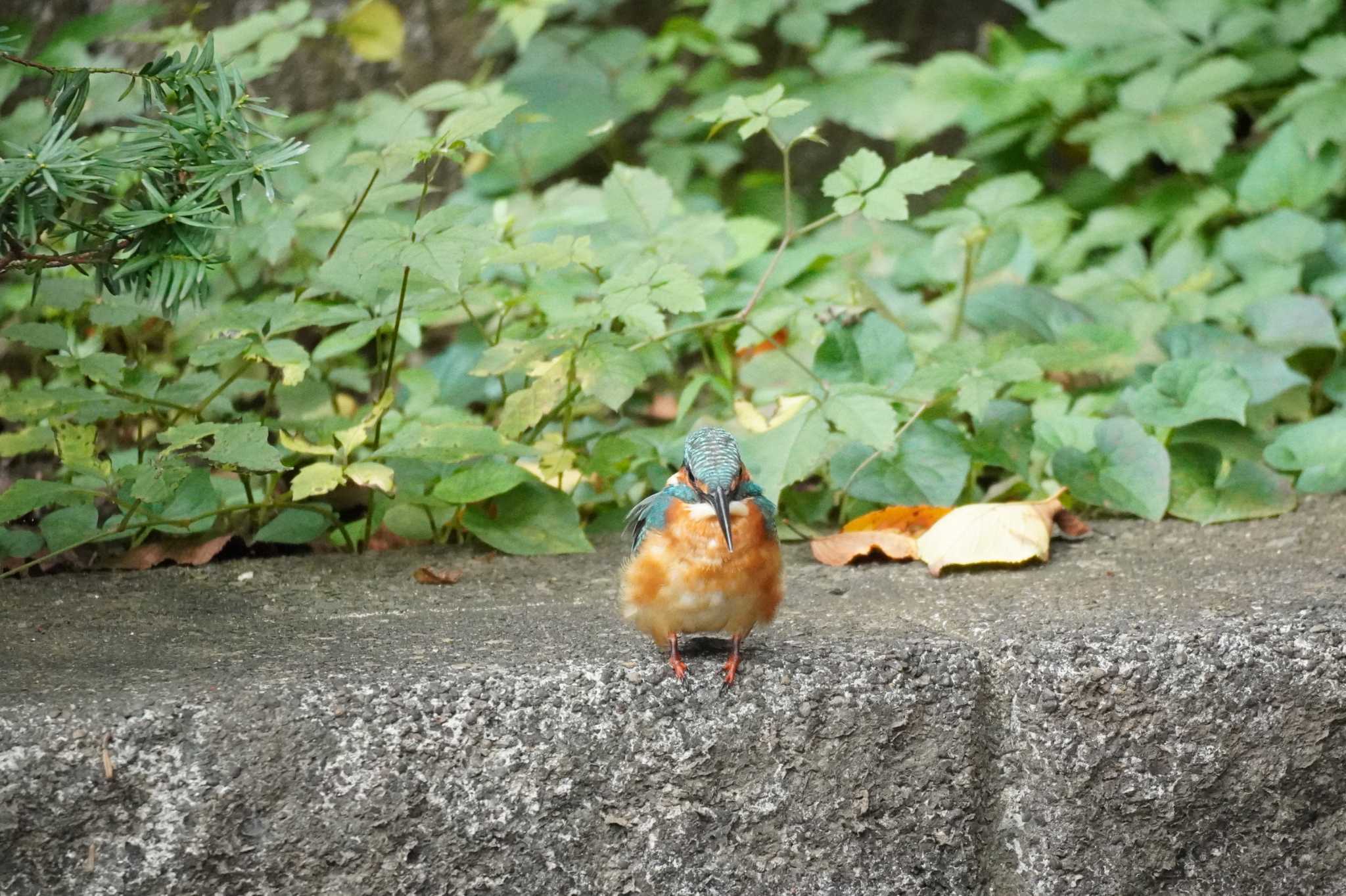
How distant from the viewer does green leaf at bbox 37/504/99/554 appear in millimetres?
2680

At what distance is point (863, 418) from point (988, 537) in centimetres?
36

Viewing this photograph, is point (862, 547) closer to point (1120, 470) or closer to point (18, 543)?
point (1120, 470)

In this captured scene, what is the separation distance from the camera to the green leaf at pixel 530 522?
2.94 metres

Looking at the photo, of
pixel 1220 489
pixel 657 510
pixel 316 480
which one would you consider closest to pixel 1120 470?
pixel 1220 489

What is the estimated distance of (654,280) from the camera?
278 centimetres

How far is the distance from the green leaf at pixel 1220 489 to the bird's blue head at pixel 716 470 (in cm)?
139

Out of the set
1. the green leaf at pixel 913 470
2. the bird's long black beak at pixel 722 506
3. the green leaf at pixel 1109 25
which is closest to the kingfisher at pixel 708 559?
the bird's long black beak at pixel 722 506

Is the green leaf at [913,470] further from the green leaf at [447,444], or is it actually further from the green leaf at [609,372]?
the green leaf at [447,444]

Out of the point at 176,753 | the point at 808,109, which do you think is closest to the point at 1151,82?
the point at 808,109

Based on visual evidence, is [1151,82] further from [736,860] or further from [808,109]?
[736,860]

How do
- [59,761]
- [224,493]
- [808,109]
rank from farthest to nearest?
1. [808,109]
2. [224,493]
3. [59,761]

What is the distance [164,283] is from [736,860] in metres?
1.24

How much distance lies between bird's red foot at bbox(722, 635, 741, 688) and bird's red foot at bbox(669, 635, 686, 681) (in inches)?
2.6

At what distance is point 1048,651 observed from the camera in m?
2.16
